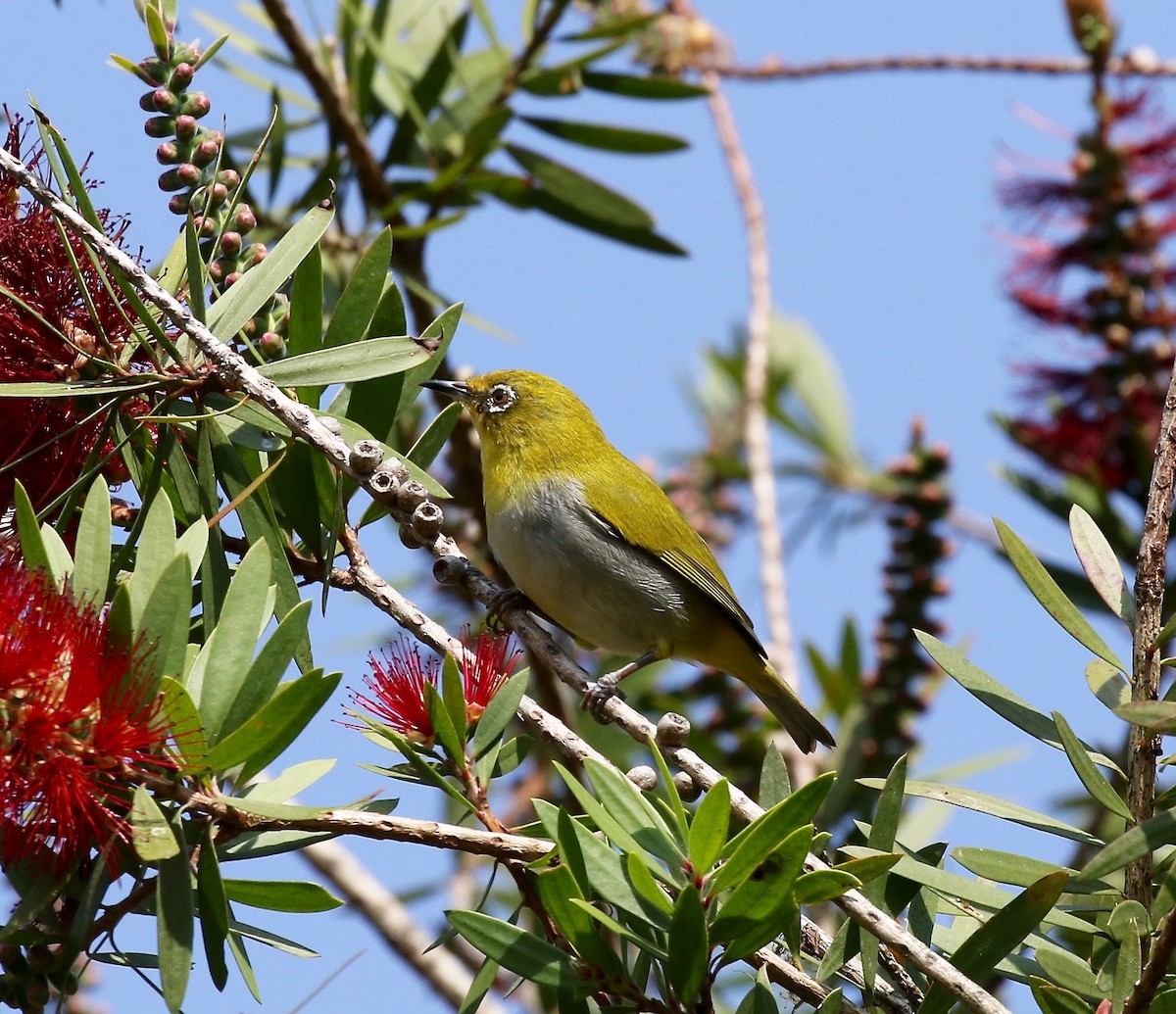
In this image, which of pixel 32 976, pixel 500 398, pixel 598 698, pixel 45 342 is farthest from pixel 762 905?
pixel 500 398

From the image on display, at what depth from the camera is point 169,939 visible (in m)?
1.75

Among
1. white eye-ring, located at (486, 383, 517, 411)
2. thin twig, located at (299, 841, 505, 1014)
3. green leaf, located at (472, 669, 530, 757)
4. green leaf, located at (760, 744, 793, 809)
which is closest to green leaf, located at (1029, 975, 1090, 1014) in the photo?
green leaf, located at (760, 744, 793, 809)

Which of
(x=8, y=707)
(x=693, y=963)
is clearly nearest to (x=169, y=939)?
(x=8, y=707)

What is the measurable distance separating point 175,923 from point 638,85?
11.7 feet

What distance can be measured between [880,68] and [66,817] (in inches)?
182

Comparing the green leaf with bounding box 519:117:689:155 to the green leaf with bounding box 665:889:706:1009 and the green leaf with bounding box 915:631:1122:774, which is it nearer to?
the green leaf with bounding box 915:631:1122:774

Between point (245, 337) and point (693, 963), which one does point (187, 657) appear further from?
point (693, 963)

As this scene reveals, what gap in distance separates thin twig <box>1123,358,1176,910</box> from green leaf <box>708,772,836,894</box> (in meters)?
0.52

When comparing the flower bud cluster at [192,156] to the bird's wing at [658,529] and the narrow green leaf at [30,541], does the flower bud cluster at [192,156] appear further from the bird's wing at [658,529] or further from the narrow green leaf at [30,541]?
the bird's wing at [658,529]

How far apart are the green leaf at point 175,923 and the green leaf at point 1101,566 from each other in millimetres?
1460

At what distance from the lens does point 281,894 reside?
1.98 meters

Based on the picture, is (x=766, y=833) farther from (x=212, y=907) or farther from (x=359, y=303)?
(x=359, y=303)

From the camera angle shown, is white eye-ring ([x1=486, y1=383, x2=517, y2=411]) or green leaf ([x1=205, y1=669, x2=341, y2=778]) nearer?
green leaf ([x1=205, y1=669, x2=341, y2=778])

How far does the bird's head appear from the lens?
4.94 metres
